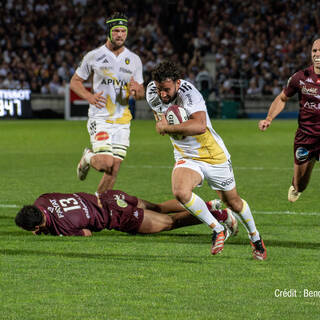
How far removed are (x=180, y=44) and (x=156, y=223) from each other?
30.8m

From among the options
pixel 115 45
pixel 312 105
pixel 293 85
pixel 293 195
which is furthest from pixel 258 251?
pixel 115 45

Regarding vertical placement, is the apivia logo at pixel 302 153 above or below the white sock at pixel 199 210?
below

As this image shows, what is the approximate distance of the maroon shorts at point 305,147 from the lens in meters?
9.62

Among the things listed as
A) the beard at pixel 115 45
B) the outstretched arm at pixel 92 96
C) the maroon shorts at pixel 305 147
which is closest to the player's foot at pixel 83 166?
the outstretched arm at pixel 92 96

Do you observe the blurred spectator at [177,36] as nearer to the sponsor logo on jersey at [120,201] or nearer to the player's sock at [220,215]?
the sponsor logo on jersey at [120,201]

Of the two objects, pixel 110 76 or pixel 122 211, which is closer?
pixel 122 211

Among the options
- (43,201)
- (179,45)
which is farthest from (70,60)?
(43,201)

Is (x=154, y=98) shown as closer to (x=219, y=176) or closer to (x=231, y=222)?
(x=219, y=176)

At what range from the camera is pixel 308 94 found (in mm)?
9180

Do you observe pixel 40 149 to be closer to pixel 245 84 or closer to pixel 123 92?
pixel 123 92

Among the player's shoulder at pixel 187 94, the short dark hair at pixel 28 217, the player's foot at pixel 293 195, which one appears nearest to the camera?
the player's shoulder at pixel 187 94

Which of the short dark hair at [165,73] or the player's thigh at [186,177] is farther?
the player's thigh at [186,177]

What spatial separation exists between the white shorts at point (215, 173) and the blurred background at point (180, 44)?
23.1m

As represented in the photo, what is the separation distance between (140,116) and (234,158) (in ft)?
48.8
